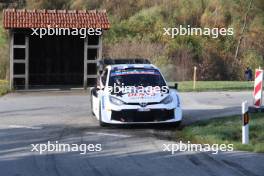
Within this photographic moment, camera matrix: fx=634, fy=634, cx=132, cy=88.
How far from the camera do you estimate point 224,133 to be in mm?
14430

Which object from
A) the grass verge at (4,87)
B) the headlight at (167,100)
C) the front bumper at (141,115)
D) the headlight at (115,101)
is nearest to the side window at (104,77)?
the headlight at (115,101)

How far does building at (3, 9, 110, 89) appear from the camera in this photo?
89.5ft

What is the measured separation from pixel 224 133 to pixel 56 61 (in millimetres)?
16608

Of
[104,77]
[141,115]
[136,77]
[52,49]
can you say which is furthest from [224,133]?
[52,49]

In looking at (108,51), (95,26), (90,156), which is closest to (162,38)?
(108,51)

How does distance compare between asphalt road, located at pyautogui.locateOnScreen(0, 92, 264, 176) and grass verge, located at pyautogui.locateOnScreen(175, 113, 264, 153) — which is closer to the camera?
asphalt road, located at pyautogui.locateOnScreen(0, 92, 264, 176)

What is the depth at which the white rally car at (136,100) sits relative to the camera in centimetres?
1538

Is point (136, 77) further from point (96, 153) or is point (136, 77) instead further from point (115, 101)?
point (96, 153)

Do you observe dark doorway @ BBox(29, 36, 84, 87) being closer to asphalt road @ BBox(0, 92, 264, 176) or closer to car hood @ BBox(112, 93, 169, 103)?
asphalt road @ BBox(0, 92, 264, 176)

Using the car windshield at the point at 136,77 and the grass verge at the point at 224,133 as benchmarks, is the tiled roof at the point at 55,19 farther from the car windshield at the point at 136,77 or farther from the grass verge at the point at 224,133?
the grass verge at the point at 224,133

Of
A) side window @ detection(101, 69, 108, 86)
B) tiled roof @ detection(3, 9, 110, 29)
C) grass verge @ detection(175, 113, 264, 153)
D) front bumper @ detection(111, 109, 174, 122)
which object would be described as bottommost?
grass verge @ detection(175, 113, 264, 153)

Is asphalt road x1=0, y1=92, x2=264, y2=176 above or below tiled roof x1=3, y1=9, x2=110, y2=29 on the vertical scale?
below

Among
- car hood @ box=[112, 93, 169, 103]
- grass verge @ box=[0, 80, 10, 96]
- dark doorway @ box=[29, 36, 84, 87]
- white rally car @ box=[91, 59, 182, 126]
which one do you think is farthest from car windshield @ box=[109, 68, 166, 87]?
dark doorway @ box=[29, 36, 84, 87]

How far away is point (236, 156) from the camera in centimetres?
1189
